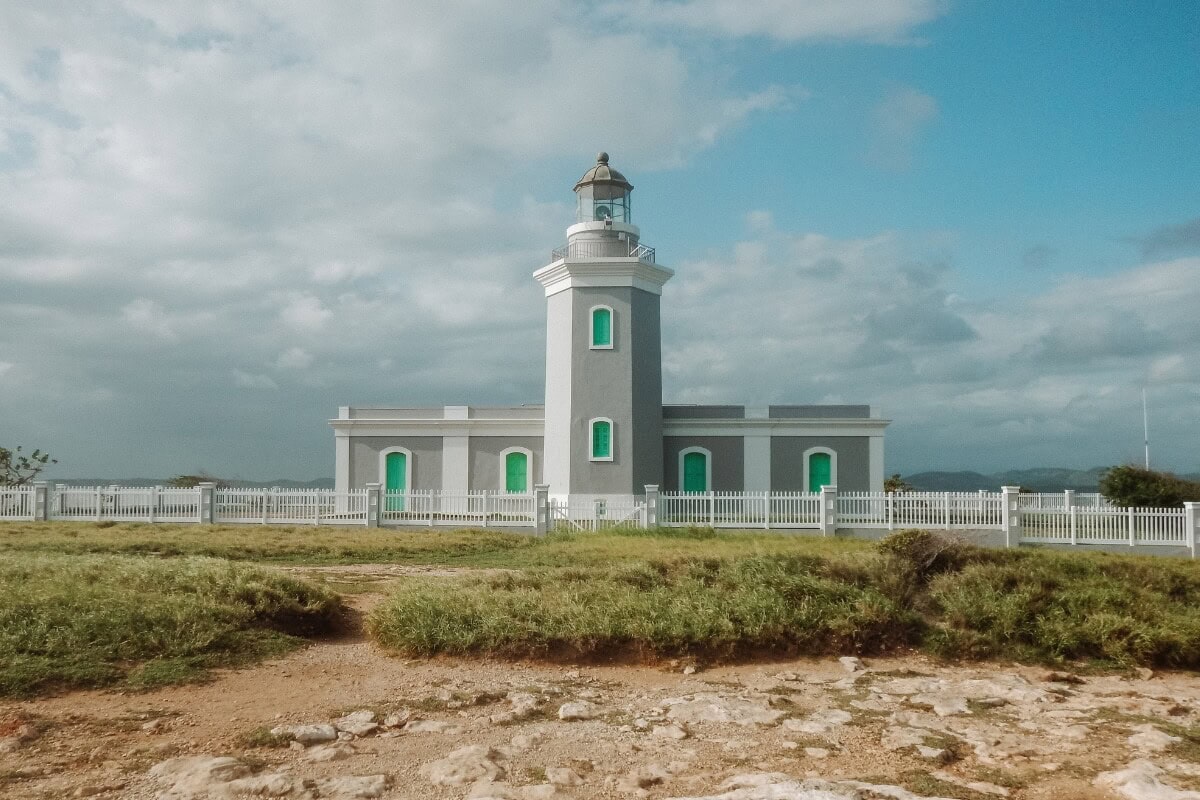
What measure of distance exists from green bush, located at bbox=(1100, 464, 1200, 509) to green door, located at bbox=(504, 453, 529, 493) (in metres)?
14.1

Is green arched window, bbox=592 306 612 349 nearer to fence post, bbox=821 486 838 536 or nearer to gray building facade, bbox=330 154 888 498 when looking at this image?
gray building facade, bbox=330 154 888 498

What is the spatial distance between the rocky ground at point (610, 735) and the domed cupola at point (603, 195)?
16.8m

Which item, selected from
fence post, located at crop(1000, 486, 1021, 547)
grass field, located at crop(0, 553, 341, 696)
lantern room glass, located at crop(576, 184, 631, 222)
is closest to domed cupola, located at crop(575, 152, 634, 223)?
lantern room glass, located at crop(576, 184, 631, 222)

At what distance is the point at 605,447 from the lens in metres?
21.1

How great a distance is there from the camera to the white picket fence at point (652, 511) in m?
17.5

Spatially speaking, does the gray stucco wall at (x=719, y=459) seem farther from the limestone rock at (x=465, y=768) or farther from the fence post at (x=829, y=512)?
the limestone rock at (x=465, y=768)

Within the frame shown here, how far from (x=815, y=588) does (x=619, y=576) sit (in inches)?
70.5

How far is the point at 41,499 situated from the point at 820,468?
18391 millimetres

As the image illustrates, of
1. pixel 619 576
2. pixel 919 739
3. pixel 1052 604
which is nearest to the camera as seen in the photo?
pixel 919 739

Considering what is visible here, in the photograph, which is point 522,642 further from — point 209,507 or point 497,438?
point 497,438

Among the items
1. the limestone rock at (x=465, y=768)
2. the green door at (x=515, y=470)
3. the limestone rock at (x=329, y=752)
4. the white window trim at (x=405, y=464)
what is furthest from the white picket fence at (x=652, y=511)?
the limestone rock at (x=465, y=768)

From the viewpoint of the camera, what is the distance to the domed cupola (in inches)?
870

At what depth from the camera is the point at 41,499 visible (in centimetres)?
1983

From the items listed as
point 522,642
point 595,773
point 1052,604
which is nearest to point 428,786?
point 595,773
